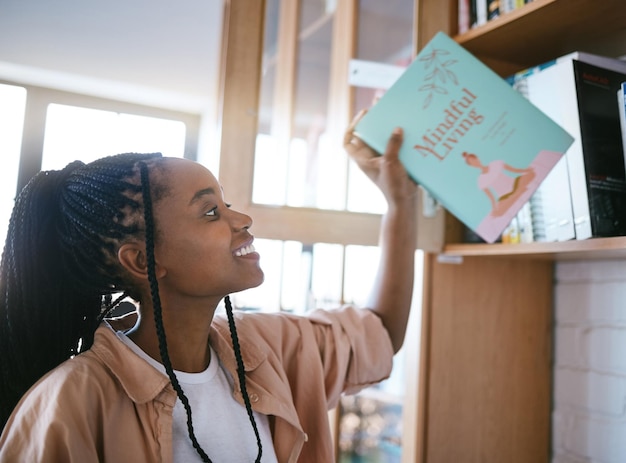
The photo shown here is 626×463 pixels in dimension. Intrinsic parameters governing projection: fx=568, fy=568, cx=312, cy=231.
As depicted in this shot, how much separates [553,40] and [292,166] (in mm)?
619

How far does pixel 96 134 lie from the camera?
303cm

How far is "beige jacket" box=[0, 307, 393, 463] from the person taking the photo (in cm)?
77

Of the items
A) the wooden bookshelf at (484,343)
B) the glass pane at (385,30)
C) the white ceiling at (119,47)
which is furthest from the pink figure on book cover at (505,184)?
the white ceiling at (119,47)

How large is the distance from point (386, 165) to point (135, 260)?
0.49 meters

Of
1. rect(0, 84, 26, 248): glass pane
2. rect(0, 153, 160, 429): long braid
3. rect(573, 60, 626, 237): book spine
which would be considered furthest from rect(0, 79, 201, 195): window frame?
rect(573, 60, 626, 237): book spine

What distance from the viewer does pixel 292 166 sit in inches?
51.3

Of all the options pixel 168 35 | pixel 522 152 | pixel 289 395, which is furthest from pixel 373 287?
pixel 168 35

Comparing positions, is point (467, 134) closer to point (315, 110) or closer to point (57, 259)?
point (315, 110)

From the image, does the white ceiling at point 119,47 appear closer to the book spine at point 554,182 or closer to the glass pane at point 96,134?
the glass pane at point 96,134

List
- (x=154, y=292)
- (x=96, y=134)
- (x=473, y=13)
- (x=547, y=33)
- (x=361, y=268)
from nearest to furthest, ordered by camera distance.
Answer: (x=154, y=292) → (x=547, y=33) → (x=473, y=13) → (x=361, y=268) → (x=96, y=134)

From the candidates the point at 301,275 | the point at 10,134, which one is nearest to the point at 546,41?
the point at 301,275

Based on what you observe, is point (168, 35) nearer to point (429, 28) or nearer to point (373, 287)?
point (429, 28)

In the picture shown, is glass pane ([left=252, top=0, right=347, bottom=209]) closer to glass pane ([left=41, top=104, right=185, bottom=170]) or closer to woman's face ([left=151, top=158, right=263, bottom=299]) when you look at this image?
woman's face ([left=151, top=158, right=263, bottom=299])

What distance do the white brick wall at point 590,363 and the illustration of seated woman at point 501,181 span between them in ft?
1.34
